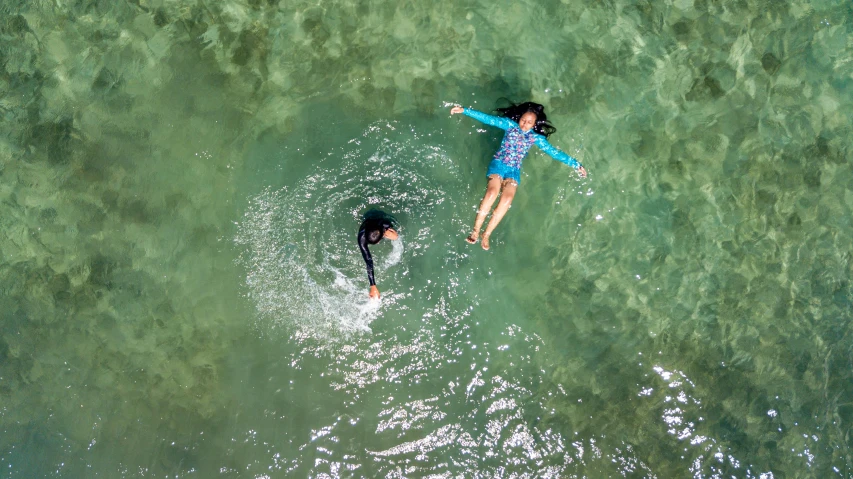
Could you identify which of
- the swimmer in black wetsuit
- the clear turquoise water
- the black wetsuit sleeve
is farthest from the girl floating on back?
the black wetsuit sleeve

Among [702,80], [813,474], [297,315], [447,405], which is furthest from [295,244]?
[813,474]

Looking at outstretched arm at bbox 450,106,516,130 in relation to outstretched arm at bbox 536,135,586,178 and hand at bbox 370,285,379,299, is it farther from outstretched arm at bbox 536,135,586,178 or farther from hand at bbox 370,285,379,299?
hand at bbox 370,285,379,299

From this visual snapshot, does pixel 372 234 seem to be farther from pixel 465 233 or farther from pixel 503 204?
pixel 503 204

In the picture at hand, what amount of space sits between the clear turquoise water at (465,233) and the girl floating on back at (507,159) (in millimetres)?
349

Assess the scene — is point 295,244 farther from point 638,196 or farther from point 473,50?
point 638,196

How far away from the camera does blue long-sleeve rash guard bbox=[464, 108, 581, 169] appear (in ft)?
21.6

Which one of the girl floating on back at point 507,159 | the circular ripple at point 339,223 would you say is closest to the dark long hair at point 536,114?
the girl floating on back at point 507,159

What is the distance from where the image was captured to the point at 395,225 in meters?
6.95

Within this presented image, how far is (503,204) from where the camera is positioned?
671cm

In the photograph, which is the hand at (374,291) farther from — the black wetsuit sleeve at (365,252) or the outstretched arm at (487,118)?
the outstretched arm at (487,118)

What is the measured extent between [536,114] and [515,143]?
519 mm

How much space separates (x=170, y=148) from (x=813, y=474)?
10.1m

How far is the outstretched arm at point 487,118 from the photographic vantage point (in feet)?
21.5

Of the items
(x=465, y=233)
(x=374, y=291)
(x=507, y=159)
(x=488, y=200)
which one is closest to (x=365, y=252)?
(x=374, y=291)
